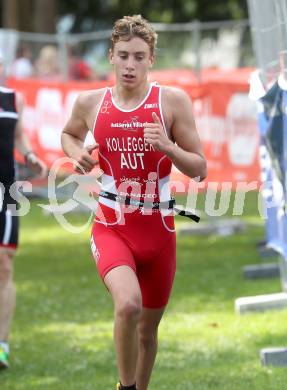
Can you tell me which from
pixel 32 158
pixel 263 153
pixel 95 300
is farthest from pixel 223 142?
pixel 32 158

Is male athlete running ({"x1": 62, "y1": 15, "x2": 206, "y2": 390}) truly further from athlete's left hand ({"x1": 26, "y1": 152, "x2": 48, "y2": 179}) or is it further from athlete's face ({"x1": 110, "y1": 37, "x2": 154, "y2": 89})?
athlete's left hand ({"x1": 26, "y1": 152, "x2": 48, "y2": 179})

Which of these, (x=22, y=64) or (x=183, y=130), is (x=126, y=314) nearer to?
(x=183, y=130)

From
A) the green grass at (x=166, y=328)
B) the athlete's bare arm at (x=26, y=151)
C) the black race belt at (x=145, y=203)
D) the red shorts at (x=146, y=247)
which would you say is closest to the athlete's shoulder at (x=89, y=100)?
the black race belt at (x=145, y=203)

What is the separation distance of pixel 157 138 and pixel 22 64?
13560mm

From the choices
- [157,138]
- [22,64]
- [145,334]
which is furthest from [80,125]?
[22,64]

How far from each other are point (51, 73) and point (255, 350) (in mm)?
11159

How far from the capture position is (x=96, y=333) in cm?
914

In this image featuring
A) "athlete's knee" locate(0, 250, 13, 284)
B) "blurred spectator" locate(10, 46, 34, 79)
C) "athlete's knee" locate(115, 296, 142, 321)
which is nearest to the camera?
"athlete's knee" locate(115, 296, 142, 321)

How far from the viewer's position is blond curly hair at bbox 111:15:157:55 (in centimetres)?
626

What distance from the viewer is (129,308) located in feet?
19.2

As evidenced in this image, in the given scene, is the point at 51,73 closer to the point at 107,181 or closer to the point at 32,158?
the point at 32,158

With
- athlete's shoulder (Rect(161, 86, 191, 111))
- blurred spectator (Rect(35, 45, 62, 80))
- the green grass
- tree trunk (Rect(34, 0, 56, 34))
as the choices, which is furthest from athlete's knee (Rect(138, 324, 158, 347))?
tree trunk (Rect(34, 0, 56, 34))

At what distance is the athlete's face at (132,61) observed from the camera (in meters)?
6.23

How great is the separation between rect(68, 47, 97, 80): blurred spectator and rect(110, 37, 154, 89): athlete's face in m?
12.5
